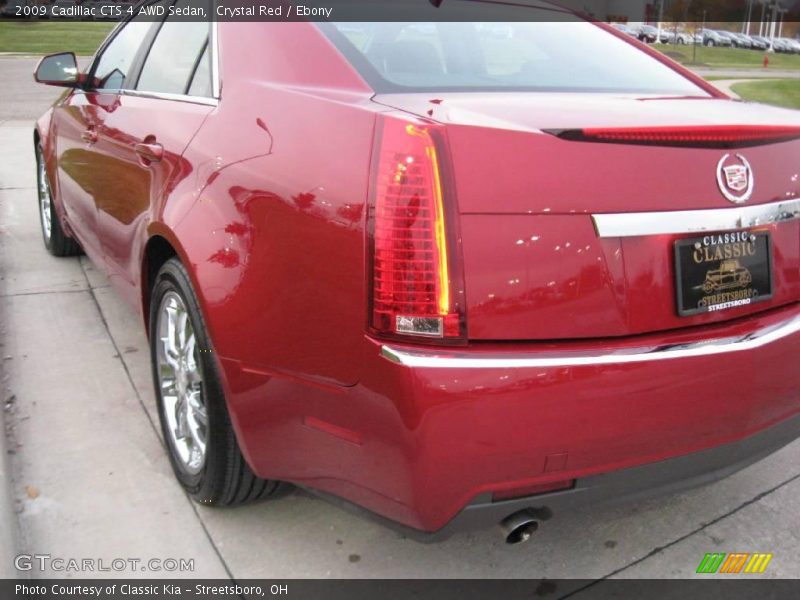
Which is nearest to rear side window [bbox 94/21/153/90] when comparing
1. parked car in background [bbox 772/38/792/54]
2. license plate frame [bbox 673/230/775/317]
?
license plate frame [bbox 673/230/775/317]

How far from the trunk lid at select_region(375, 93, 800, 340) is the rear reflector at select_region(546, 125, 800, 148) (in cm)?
1

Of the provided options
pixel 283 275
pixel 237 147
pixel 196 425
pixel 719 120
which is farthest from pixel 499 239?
pixel 196 425

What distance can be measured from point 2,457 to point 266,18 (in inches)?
69.7

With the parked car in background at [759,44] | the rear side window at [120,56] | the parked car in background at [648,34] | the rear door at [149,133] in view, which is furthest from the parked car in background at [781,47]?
the rear door at [149,133]

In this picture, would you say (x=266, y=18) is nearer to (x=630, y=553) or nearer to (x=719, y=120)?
(x=719, y=120)

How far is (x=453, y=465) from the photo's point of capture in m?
1.83

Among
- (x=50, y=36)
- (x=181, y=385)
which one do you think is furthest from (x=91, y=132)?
(x=50, y=36)

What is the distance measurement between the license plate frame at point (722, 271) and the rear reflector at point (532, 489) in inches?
19.3

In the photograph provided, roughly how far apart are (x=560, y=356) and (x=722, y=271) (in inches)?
19.4

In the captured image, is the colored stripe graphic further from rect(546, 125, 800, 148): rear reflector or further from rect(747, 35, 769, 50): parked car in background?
rect(747, 35, 769, 50): parked car in background

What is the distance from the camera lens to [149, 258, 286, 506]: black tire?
245 centimetres

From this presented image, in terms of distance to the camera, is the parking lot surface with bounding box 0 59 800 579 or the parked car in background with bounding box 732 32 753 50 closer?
the parking lot surface with bounding box 0 59 800 579

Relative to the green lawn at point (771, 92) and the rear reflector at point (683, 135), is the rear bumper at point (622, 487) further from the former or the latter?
the green lawn at point (771, 92)

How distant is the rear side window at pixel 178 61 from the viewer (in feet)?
9.27
